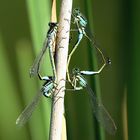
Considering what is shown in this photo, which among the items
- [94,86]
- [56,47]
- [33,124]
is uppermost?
[56,47]

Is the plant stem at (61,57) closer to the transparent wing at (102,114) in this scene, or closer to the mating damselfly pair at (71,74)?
the mating damselfly pair at (71,74)

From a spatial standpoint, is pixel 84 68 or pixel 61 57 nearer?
pixel 61 57

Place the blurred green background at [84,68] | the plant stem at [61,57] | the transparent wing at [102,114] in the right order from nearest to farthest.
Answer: the plant stem at [61,57], the transparent wing at [102,114], the blurred green background at [84,68]

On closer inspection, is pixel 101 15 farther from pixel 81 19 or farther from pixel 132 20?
pixel 81 19

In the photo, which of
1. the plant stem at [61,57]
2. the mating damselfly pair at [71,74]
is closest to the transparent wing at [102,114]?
the mating damselfly pair at [71,74]

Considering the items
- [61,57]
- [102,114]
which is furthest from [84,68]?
[61,57]

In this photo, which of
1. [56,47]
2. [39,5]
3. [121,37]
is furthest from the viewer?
[121,37]

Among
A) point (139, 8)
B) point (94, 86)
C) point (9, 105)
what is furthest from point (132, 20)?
point (9, 105)

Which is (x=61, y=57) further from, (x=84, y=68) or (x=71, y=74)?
(x=84, y=68)
